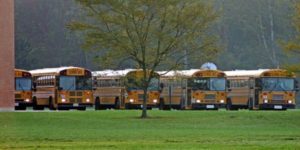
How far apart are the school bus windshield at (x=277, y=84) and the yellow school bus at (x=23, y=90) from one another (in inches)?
643

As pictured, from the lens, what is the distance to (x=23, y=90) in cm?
6334

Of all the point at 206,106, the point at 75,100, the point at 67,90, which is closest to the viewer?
the point at 206,106

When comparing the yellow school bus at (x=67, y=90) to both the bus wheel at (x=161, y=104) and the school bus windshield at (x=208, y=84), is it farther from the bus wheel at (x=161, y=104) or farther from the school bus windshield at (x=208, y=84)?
the school bus windshield at (x=208, y=84)

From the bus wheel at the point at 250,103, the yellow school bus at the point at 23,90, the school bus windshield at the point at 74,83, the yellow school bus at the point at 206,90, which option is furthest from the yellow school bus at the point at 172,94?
the yellow school bus at the point at 23,90

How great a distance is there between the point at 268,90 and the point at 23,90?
17.1m

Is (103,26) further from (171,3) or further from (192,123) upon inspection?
(192,123)

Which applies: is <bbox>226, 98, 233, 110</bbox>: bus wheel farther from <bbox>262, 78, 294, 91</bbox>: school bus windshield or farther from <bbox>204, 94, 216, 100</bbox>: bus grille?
<bbox>262, 78, 294, 91</bbox>: school bus windshield

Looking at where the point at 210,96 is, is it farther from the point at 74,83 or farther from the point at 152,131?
the point at 152,131

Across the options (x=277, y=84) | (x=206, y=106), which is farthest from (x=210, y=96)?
(x=277, y=84)

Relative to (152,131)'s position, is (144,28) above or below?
above

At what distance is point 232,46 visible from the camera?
9531 cm

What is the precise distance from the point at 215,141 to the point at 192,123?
1363cm

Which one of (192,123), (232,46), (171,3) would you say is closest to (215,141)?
(192,123)

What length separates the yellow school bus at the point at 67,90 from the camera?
60.6m
